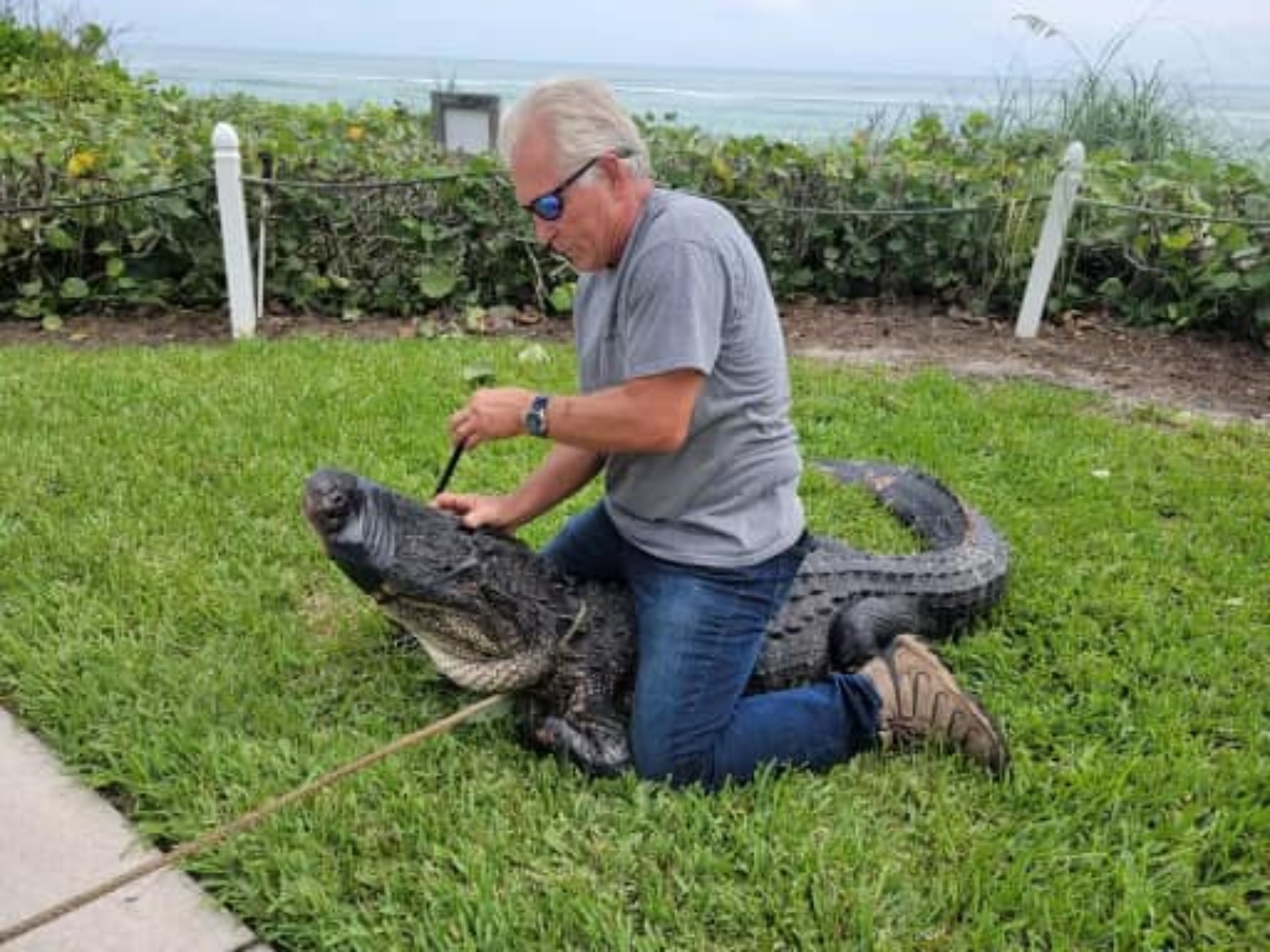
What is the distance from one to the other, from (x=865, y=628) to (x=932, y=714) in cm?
34

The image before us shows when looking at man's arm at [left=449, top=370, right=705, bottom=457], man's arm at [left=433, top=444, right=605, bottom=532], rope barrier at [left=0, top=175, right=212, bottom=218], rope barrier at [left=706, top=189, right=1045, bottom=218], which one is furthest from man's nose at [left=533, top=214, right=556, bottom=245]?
rope barrier at [left=706, top=189, right=1045, bottom=218]

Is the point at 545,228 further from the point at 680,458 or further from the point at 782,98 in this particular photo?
the point at 782,98

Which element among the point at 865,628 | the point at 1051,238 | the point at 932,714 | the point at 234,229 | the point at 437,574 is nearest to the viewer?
the point at 437,574

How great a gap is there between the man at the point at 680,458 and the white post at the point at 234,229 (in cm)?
350

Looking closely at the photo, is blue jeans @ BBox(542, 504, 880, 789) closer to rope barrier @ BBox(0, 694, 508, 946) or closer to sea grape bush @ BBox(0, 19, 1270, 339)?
rope barrier @ BBox(0, 694, 508, 946)

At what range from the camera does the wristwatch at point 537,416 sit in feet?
6.84

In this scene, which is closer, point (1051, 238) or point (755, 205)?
point (1051, 238)

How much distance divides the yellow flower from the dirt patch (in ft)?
2.50

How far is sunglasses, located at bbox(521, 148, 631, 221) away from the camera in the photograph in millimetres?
1954

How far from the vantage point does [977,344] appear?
611 cm

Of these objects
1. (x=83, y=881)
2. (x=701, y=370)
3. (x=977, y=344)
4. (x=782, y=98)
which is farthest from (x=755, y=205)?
(x=782, y=98)

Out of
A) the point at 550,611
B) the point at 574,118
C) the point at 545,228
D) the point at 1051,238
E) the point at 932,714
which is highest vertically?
the point at 574,118

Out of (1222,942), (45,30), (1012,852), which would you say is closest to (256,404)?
(1012,852)

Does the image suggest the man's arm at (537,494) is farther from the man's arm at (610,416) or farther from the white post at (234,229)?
the white post at (234,229)
